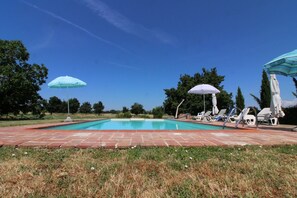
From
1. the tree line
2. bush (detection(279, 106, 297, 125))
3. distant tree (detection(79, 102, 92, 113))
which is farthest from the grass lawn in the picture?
distant tree (detection(79, 102, 92, 113))

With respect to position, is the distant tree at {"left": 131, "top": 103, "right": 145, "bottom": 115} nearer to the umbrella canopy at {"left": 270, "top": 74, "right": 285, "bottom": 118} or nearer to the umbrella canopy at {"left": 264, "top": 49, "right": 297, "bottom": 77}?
the umbrella canopy at {"left": 270, "top": 74, "right": 285, "bottom": 118}

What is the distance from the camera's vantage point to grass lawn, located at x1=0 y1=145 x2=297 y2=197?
188 cm

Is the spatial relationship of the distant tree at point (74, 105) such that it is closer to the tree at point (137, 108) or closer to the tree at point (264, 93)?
the tree at point (137, 108)

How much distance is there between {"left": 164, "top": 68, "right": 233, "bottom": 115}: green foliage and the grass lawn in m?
20.2

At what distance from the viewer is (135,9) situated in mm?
16000

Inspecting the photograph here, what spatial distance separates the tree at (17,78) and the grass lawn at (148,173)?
19.9 metres

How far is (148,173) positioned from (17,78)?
71.9 feet

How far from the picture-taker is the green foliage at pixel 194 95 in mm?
23062

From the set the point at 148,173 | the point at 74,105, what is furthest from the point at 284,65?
the point at 74,105

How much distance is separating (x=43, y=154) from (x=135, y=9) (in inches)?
589

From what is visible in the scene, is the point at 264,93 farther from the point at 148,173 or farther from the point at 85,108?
the point at 85,108

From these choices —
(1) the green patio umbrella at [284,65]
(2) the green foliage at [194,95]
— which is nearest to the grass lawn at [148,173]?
(1) the green patio umbrella at [284,65]

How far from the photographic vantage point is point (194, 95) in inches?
925

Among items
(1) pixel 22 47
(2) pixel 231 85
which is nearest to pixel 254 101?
(2) pixel 231 85
